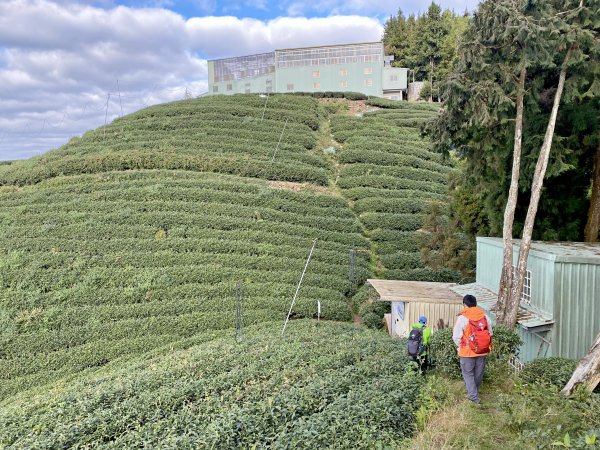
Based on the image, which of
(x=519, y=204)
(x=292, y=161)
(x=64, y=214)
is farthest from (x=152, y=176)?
(x=519, y=204)

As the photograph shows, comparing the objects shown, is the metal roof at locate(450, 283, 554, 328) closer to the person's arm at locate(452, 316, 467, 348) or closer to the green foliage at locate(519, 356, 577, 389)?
the green foliage at locate(519, 356, 577, 389)

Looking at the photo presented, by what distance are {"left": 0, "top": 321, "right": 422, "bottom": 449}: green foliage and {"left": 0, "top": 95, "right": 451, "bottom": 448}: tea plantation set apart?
0.11 feet

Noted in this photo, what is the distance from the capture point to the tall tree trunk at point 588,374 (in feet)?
19.4

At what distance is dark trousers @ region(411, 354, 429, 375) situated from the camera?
7.26 m

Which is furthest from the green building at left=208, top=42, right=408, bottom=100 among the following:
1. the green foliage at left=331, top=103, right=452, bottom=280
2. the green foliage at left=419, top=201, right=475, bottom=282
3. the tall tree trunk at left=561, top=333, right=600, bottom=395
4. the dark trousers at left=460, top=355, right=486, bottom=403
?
the tall tree trunk at left=561, top=333, right=600, bottom=395

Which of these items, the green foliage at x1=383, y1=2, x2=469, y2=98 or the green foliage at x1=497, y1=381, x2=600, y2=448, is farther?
the green foliage at x1=383, y1=2, x2=469, y2=98

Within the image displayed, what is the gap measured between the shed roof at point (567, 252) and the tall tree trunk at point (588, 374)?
2.28 m

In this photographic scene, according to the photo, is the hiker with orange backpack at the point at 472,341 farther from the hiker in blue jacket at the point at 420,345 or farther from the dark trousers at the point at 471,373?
the hiker in blue jacket at the point at 420,345

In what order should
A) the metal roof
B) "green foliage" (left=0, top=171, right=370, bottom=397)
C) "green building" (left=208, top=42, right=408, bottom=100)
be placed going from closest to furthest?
the metal roof → "green foliage" (left=0, top=171, right=370, bottom=397) → "green building" (left=208, top=42, right=408, bottom=100)

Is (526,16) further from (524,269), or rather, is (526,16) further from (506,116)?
(524,269)

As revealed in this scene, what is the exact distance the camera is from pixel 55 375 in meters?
11.6

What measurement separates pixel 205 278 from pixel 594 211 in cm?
1278

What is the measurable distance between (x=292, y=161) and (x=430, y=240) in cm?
1235

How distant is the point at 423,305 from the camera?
11250mm
